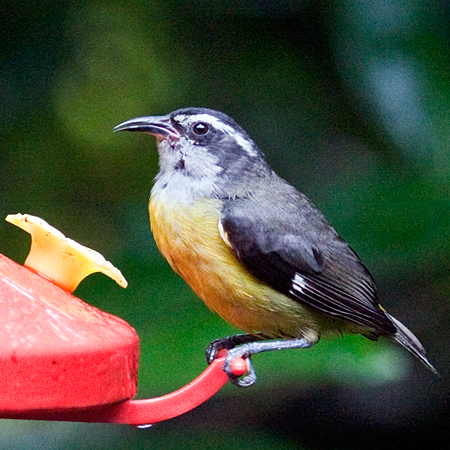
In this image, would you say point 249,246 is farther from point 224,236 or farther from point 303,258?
point 303,258

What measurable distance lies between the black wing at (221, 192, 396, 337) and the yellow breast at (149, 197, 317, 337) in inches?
1.7

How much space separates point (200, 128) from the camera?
3.72m

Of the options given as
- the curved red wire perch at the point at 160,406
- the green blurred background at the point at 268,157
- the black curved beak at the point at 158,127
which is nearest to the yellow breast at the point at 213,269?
the green blurred background at the point at 268,157

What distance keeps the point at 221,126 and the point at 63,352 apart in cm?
207

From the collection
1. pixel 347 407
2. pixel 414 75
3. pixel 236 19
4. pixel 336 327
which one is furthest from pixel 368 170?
pixel 347 407

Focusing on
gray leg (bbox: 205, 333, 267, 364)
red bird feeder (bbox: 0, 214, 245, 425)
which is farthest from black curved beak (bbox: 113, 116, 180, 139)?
red bird feeder (bbox: 0, 214, 245, 425)

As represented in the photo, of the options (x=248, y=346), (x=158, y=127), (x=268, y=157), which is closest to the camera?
(x=248, y=346)

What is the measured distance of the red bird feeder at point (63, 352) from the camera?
1779 mm

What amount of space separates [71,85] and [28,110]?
1.31 feet

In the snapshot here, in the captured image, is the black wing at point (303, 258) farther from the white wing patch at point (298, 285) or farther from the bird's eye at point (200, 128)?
the bird's eye at point (200, 128)

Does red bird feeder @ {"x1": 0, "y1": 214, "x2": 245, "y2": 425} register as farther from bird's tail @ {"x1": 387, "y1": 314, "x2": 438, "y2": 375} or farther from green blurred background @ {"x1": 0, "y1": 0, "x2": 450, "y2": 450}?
bird's tail @ {"x1": 387, "y1": 314, "x2": 438, "y2": 375}

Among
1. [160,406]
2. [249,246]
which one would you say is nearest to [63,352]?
[160,406]

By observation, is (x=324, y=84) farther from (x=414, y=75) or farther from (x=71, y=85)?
(x=71, y=85)

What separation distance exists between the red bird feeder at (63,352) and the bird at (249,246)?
0.99m
